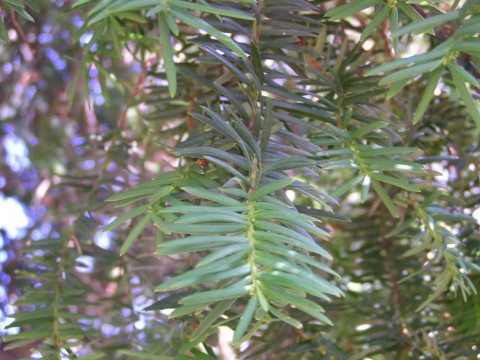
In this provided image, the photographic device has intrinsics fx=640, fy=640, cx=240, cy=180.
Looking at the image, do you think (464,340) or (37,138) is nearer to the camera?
(464,340)

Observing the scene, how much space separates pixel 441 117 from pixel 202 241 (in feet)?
1.39

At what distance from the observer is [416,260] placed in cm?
68

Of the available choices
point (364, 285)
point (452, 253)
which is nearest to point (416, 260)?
point (364, 285)

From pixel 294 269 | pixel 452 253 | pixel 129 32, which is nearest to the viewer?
pixel 294 269

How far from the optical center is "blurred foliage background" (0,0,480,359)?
39cm

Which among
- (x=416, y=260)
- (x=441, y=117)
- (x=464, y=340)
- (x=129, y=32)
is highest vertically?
(x=129, y=32)

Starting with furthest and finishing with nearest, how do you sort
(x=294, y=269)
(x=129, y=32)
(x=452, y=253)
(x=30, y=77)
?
(x=30, y=77)
(x=129, y=32)
(x=452, y=253)
(x=294, y=269)

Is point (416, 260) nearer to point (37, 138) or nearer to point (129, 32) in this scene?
point (129, 32)

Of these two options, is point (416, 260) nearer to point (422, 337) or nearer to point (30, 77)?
point (422, 337)

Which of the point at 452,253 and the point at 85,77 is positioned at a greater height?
the point at 85,77

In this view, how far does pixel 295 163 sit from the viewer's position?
39 cm

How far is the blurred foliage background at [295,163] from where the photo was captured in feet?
1.27

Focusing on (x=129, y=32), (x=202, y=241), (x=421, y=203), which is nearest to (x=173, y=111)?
(x=129, y=32)

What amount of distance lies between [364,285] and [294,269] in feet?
1.44
